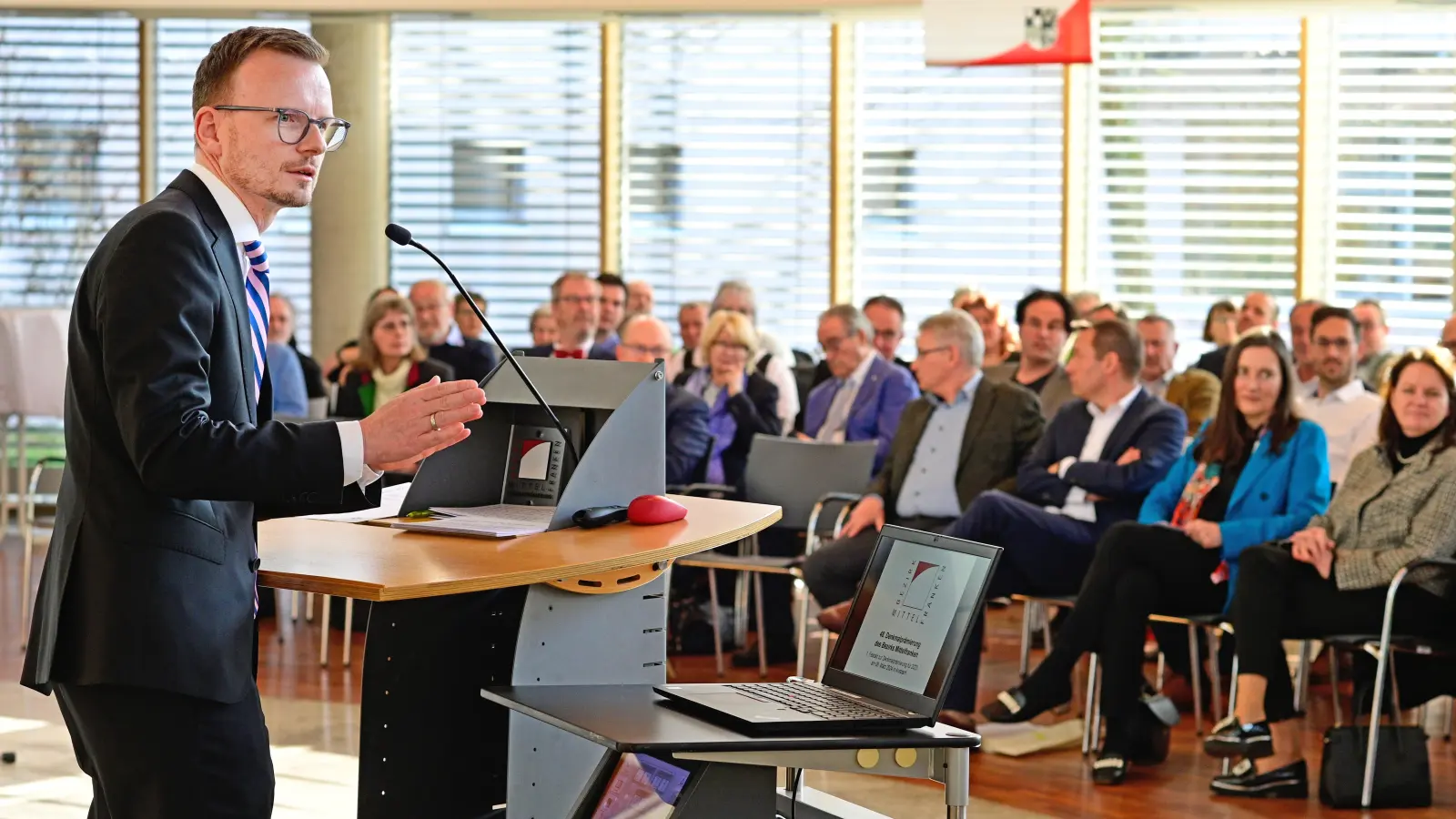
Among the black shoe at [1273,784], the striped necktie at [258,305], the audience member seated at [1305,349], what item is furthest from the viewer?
the audience member seated at [1305,349]

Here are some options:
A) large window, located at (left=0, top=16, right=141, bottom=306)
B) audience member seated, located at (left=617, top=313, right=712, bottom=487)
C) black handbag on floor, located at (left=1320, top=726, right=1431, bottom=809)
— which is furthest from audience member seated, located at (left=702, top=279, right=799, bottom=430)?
large window, located at (left=0, top=16, right=141, bottom=306)

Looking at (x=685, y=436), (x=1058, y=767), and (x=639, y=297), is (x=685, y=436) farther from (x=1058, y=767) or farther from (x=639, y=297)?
(x=639, y=297)

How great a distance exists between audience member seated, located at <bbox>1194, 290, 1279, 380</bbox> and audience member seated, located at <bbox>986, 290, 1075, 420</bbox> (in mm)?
1048

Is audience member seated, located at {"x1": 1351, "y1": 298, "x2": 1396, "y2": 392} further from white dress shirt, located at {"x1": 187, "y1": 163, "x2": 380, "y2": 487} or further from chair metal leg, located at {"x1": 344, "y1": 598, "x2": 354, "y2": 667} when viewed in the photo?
white dress shirt, located at {"x1": 187, "y1": 163, "x2": 380, "y2": 487}

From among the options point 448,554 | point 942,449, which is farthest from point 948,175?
point 448,554

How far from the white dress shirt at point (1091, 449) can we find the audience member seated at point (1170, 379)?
3.64ft

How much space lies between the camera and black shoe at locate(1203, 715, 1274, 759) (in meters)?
4.38

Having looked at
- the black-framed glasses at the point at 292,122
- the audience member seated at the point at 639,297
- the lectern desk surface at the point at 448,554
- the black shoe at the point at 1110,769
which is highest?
the black-framed glasses at the point at 292,122

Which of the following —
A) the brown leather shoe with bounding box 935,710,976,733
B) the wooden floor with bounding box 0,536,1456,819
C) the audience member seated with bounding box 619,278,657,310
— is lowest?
the wooden floor with bounding box 0,536,1456,819

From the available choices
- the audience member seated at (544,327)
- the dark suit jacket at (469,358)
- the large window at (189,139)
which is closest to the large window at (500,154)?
the large window at (189,139)

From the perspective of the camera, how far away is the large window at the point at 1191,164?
9.32 meters

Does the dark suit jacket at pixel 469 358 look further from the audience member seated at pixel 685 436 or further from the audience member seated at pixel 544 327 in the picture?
the audience member seated at pixel 685 436

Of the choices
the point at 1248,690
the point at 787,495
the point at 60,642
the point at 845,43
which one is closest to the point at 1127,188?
the point at 845,43

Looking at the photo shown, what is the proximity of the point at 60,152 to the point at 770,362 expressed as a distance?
18.8 feet
